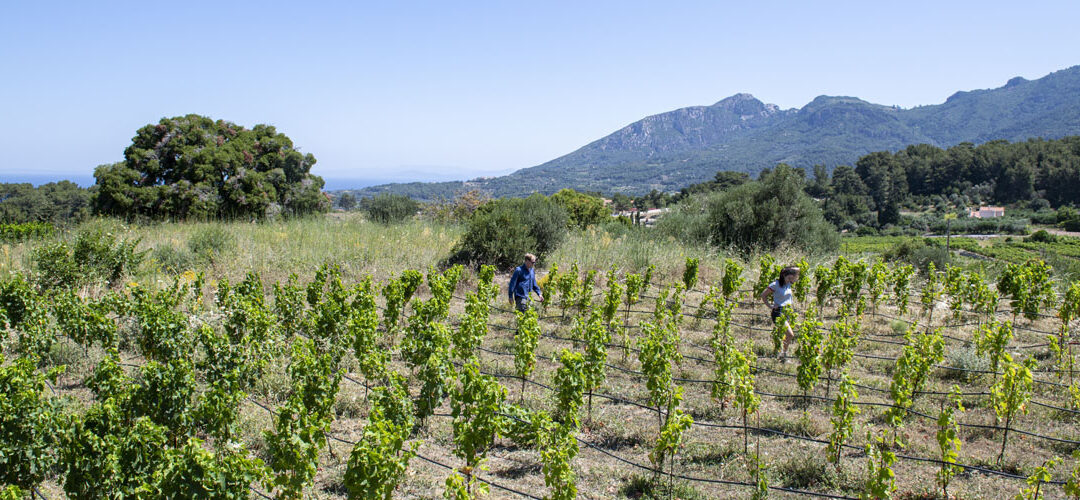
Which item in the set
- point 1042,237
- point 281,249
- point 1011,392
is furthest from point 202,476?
point 1042,237

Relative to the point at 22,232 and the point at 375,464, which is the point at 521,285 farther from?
the point at 22,232

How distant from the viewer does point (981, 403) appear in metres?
6.05

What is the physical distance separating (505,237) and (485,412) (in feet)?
28.7

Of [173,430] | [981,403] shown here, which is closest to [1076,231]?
[981,403]

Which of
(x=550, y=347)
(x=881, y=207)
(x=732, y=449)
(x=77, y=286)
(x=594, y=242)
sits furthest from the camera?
(x=881, y=207)

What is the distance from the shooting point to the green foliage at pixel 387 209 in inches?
718

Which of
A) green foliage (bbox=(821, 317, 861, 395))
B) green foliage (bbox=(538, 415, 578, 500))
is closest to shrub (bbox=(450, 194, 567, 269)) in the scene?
green foliage (bbox=(821, 317, 861, 395))

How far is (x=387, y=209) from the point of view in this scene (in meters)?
18.4

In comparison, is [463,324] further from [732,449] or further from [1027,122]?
[1027,122]

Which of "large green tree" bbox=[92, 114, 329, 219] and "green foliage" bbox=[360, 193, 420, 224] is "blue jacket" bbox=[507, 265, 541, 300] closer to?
"green foliage" bbox=[360, 193, 420, 224]

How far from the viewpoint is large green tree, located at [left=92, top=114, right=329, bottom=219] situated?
Answer: 15.8m

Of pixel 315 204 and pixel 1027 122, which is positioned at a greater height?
pixel 1027 122

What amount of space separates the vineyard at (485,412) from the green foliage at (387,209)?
1003 centimetres

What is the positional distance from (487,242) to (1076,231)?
53156 mm
